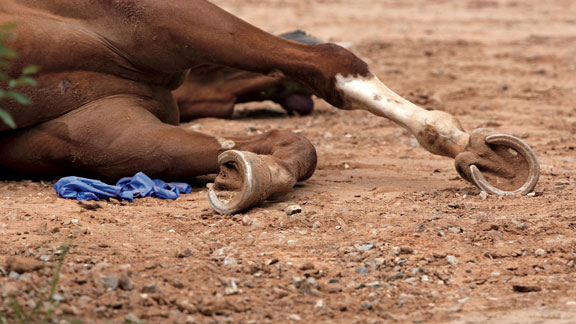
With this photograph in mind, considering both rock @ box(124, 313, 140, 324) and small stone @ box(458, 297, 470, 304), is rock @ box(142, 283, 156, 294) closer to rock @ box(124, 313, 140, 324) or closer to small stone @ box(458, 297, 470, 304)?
rock @ box(124, 313, 140, 324)

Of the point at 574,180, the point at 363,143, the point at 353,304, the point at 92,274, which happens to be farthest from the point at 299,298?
the point at 363,143

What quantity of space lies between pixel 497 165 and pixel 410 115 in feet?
1.39

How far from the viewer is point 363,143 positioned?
507 centimetres

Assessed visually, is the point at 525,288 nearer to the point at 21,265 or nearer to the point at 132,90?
→ the point at 21,265

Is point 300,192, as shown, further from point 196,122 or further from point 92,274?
point 196,122

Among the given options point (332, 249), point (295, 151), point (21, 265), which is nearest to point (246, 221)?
point (332, 249)

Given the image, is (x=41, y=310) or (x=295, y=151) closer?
(x=41, y=310)

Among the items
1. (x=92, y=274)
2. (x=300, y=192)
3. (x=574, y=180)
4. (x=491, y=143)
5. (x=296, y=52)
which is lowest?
(x=92, y=274)

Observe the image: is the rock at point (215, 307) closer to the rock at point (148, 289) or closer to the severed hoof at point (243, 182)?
the rock at point (148, 289)

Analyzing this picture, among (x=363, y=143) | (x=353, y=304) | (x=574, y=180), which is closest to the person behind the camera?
(x=353, y=304)

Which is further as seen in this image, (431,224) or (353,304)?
(431,224)

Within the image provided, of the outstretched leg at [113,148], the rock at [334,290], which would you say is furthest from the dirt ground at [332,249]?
the outstretched leg at [113,148]

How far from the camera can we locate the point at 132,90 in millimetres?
3994

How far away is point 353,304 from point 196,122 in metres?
2.88
